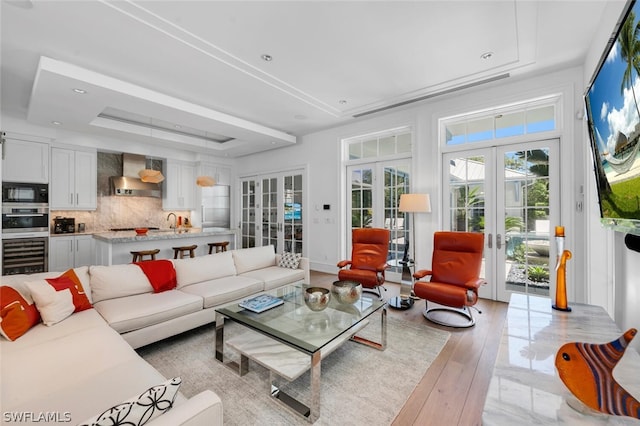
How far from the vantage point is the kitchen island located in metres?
4.17

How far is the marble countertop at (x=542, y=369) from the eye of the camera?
902mm

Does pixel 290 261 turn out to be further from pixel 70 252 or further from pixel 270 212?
pixel 70 252

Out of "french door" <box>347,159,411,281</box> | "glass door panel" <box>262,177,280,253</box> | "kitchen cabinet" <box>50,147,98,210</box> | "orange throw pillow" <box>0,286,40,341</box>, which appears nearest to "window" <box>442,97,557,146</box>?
"french door" <box>347,159,411,281</box>

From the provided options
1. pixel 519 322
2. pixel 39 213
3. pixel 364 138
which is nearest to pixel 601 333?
pixel 519 322

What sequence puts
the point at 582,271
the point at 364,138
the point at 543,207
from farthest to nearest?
the point at 364,138 < the point at 543,207 < the point at 582,271

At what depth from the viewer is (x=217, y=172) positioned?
7.42m

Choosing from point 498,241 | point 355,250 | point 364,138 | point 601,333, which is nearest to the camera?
point 601,333

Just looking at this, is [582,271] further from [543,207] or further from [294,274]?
[294,274]

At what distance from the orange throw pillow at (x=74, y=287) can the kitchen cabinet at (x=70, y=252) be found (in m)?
3.76

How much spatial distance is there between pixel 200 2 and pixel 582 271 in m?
4.88

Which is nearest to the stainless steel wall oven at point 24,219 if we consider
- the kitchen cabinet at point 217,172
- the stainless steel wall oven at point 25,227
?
the stainless steel wall oven at point 25,227

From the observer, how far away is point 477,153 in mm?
3973

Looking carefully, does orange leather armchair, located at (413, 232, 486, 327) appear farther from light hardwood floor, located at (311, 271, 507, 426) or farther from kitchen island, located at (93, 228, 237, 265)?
kitchen island, located at (93, 228, 237, 265)

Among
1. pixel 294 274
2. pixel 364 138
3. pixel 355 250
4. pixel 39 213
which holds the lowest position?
pixel 294 274
